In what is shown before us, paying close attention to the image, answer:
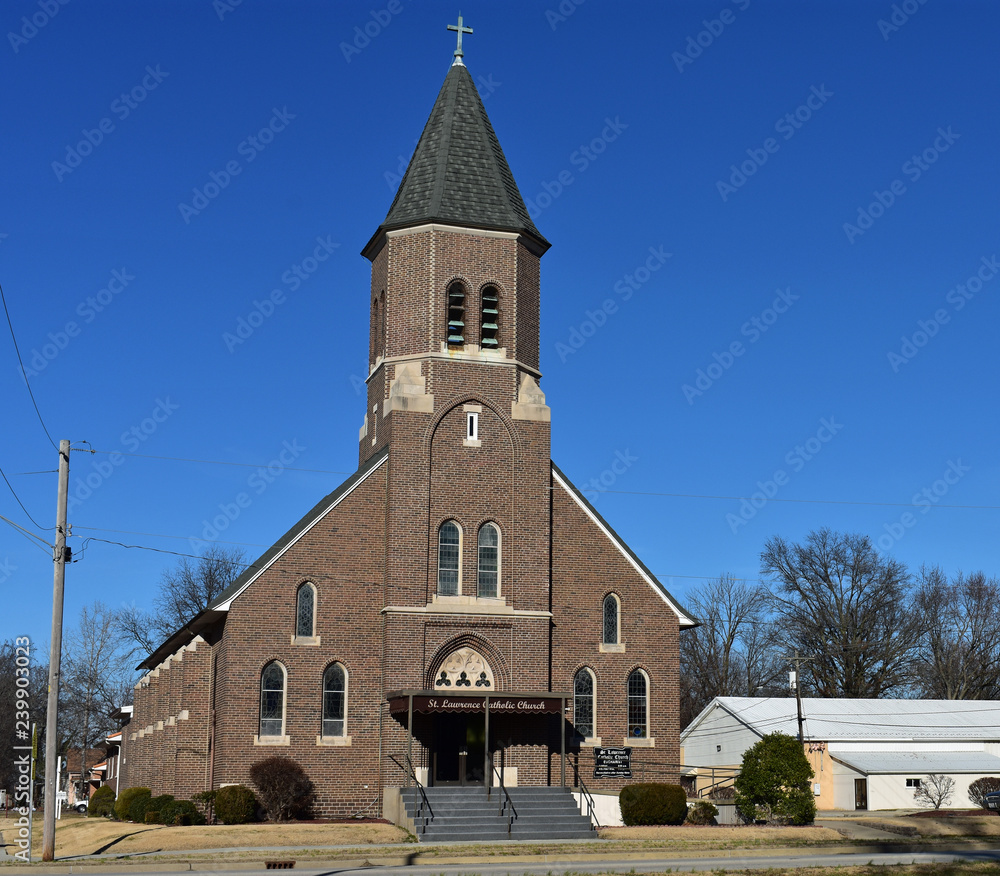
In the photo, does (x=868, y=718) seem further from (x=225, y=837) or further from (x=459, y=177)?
(x=225, y=837)

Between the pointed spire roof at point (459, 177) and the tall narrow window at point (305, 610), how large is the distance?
1149cm

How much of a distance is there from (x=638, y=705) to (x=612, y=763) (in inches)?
79.6

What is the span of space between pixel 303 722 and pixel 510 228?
52.4ft

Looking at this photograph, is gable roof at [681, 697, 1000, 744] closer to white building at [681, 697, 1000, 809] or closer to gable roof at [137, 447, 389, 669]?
white building at [681, 697, 1000, 809]

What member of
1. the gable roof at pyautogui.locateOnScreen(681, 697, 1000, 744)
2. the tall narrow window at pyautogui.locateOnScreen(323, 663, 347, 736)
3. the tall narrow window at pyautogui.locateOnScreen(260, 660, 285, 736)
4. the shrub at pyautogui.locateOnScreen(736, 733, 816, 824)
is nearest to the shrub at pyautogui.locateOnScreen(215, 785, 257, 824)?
the tall narrow window at pyautogui.locateOnScreen(260, 660, 285, 736)

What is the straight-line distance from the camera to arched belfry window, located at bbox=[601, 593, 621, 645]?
37469 mm

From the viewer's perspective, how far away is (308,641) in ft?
114

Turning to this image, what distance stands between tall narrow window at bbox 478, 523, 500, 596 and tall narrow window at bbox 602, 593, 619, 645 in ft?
12.9

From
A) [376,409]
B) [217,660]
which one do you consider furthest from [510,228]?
[217,660]

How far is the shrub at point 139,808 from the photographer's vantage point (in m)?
35.3

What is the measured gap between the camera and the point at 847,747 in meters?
56.8

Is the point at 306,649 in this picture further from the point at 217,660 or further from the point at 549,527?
the point at 549,527

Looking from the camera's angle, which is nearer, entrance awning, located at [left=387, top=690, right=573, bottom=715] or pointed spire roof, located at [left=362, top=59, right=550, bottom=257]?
entrance awning, located at [left=387, top=690, right=573, bottom=715]

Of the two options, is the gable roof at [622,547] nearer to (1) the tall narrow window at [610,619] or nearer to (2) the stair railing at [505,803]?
(1) the tall narrow window at [610,619]
